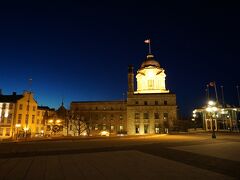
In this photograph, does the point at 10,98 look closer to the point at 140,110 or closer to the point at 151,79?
the point at 140,110

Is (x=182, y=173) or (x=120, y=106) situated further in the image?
(x=120, y=106)

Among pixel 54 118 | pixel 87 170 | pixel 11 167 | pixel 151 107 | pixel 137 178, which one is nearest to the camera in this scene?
pixel 137 178

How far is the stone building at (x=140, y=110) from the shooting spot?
76812mm

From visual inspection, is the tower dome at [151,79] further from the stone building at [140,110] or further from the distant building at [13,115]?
the distant building at [13,115]

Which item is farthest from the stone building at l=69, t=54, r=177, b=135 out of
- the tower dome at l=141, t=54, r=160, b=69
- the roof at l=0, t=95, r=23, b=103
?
the roof at l=0, t=95, r=23, b=103

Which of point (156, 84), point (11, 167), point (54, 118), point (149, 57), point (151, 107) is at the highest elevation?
point (149, 57)

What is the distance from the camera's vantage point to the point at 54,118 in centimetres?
5731

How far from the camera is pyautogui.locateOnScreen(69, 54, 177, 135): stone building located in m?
76.8

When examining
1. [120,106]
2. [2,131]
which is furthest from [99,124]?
[2,131]

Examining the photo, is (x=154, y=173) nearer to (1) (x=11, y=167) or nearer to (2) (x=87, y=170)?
(2) (x=87, y=170)

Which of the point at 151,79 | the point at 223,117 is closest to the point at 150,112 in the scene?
the point at 151,79

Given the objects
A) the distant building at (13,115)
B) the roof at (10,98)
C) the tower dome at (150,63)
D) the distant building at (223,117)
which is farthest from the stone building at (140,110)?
the roof at (10,98)

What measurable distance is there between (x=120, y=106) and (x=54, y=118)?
35.3 metres

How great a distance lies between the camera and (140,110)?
78.8 meters
